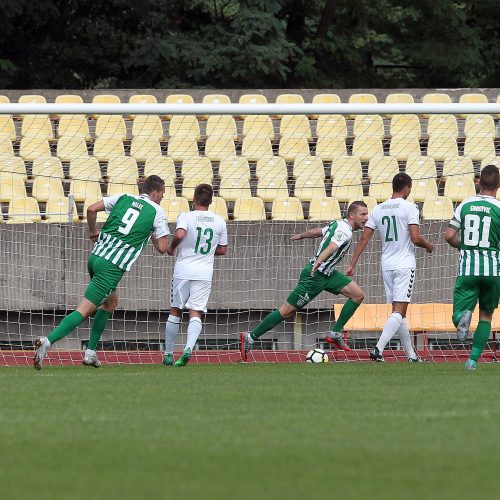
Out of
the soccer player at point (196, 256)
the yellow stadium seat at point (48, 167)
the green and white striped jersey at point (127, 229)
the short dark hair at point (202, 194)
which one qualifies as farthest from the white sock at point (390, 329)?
the yellow stadium seat at point (48, 167)

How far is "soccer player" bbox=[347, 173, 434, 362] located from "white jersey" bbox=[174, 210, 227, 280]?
1.49 meters

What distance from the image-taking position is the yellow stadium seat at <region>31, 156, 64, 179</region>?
17.2 meters

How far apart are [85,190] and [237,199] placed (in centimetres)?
204

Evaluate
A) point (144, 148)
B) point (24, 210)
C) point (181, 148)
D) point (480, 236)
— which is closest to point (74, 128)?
point (144, 148)

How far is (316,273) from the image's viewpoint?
44.6 ft

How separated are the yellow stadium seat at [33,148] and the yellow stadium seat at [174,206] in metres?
1.93

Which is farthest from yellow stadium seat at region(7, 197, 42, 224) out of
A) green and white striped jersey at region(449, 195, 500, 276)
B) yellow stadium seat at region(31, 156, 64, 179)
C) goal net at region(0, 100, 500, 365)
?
green and white striped jersey at region(449, 195, 500, 276)

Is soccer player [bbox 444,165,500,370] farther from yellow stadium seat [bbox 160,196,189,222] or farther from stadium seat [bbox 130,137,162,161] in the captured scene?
stadium seat [bbox 130,137,162,161]

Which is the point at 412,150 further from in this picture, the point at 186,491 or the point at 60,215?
the point at 186,491

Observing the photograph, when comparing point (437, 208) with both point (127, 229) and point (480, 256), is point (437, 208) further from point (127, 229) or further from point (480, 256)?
point (127, 229)

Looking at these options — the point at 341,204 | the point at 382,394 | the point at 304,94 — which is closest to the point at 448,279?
the point at 341,204

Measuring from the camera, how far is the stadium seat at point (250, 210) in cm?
1692

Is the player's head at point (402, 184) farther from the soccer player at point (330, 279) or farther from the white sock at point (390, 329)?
the white sock at point (390, 329)

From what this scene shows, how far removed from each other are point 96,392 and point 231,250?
297 inches
